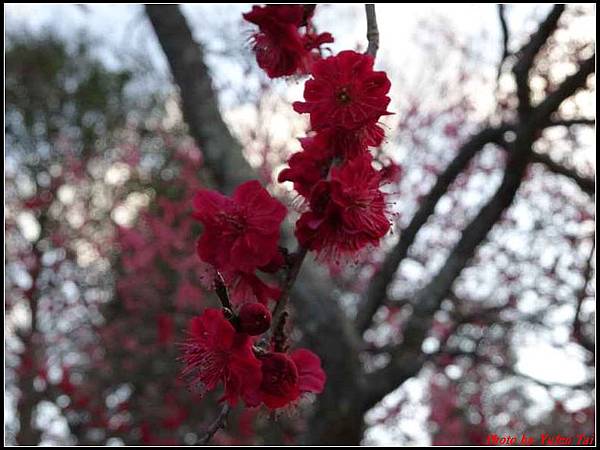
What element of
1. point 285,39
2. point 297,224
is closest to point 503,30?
point 285,39

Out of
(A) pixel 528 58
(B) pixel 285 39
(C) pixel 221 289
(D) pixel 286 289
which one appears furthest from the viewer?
(A) pixel 528 58

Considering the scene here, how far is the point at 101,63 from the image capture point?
27.7 ft

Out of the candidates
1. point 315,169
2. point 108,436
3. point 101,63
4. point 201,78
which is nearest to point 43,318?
point 108,436

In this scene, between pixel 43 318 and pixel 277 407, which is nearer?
pixel 277 407

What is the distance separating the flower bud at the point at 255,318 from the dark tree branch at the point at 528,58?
80.9 inches

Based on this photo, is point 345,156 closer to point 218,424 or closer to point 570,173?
point 218,424

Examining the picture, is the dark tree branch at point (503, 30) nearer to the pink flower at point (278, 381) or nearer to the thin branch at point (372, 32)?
the thin branch at point (372, 32)

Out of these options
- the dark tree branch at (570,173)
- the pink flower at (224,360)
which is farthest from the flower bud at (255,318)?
the dark tree branch at (570,173)

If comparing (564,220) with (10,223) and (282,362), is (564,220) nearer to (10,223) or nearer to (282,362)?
(282,362)

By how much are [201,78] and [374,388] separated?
147 cm

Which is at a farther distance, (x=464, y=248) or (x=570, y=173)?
(x=464, y=248)

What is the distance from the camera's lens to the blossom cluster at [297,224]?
2.98ft

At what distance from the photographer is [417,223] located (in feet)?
10.2

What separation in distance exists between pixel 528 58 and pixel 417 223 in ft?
2.90
